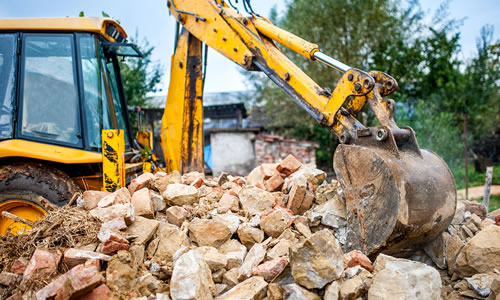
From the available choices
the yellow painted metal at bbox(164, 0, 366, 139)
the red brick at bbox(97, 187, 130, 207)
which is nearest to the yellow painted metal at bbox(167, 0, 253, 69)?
the yellow painted metal at bbox(164, 0, 366, 139)

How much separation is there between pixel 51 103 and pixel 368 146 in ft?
9.89

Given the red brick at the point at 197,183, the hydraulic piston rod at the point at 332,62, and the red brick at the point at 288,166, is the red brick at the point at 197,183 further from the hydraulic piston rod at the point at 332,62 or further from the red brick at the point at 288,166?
the hydraulic piston rod at the point at 332,62

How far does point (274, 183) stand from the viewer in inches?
146

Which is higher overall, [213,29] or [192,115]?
[213,29]

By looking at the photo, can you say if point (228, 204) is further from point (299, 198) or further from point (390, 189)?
point (390, 189)

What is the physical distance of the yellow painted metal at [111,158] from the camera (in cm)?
332

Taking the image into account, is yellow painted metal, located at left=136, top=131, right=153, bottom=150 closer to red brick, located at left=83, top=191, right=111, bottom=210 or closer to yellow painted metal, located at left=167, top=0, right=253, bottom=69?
yellow painted metal, located at left=167, top=0, right=253, bottom=69

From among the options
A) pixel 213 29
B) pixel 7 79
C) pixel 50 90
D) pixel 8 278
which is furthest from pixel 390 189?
pixel 7 79

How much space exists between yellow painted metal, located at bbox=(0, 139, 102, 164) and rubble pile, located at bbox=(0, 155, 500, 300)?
1.60 ft

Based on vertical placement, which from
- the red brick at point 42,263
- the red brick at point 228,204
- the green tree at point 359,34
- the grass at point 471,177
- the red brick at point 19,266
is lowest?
the grass at point 471,177

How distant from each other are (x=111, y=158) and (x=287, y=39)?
2.01 metres

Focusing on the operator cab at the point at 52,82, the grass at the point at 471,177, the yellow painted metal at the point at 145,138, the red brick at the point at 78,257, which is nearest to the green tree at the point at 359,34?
the grass at the point at 471,177

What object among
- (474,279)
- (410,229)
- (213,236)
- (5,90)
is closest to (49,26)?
(5,90)

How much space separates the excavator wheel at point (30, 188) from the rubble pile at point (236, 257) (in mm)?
402
